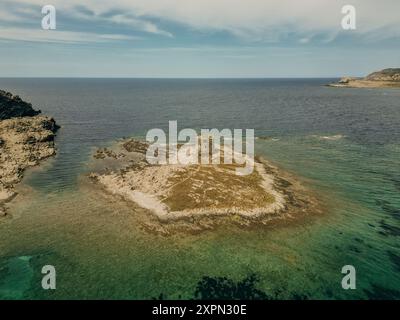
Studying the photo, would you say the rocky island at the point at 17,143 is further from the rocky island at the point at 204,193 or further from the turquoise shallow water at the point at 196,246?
the rocky island at the point at 204,193

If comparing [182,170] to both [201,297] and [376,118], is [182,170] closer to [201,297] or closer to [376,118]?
[201,297]

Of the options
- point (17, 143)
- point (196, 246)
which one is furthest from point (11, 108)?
point (196, 246)

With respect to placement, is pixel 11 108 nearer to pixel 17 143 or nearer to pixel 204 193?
pixel 17 143

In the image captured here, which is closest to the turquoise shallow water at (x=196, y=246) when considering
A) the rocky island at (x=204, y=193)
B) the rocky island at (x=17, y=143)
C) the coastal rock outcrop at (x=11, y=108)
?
the rocky island at (x=204, y=193)

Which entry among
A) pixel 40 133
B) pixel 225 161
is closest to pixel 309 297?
pixel 225 161
